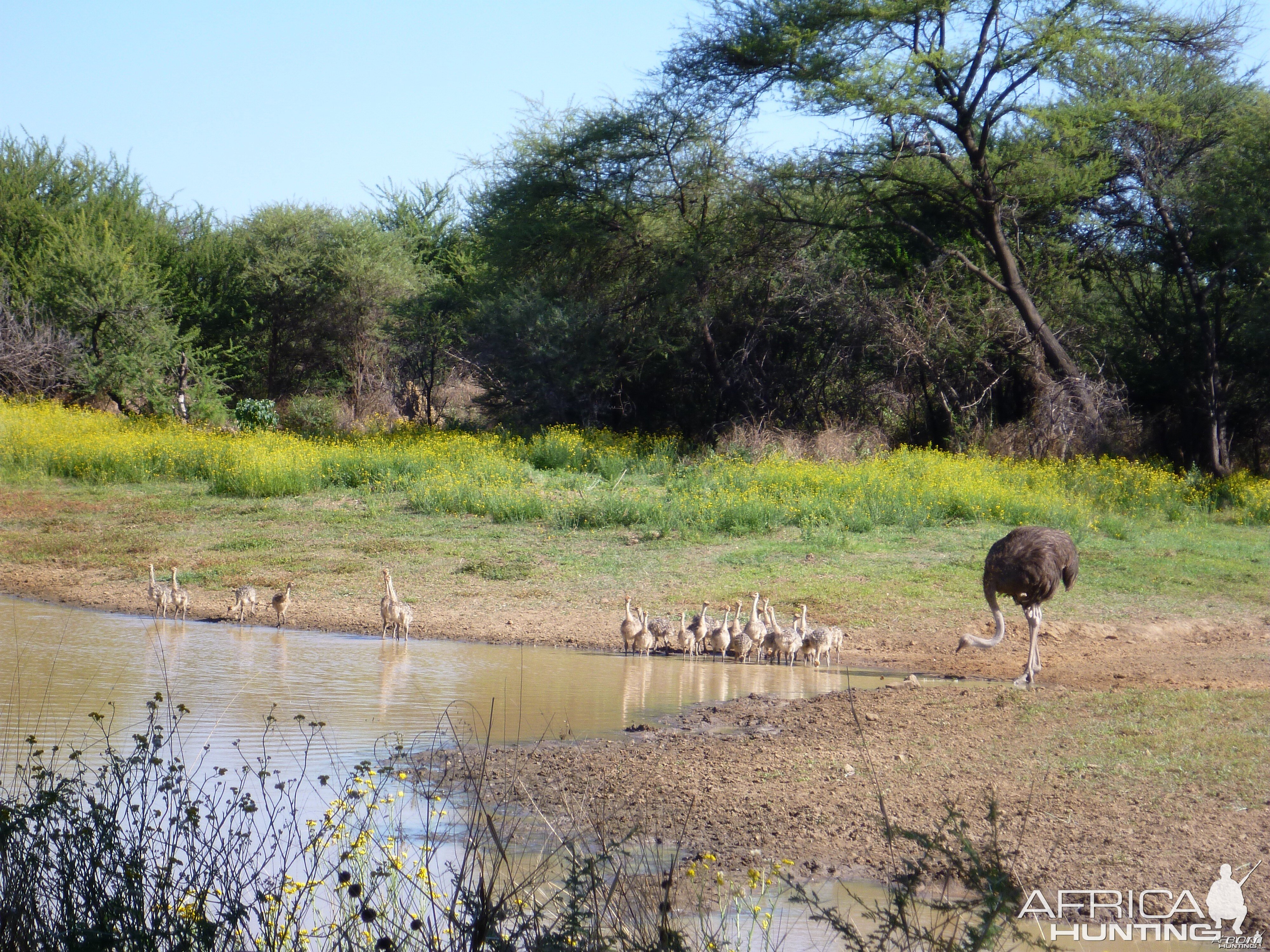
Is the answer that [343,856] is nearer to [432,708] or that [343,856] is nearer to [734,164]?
[432,708]

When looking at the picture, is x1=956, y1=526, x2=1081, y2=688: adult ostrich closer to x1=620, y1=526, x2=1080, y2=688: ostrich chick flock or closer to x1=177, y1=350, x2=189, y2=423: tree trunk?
x1=620, y1=526, x2=1080, y2=688: ostrich chick flock

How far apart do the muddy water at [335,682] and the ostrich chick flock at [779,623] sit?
0.21 m

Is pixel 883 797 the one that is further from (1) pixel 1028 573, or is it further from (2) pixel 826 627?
(2) pixel 826 627

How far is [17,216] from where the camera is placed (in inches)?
1401

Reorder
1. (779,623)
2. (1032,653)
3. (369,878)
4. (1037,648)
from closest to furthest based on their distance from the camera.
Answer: (369,878) → (1032,653) → (1037,648) → (779,623)

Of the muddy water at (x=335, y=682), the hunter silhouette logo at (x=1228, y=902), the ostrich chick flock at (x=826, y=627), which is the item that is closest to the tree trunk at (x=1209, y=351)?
the ostrich chick flock at (x=826, y=627)

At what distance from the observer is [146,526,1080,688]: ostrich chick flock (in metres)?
10.5

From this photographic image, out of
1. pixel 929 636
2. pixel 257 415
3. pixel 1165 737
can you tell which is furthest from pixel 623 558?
pixel 257 415

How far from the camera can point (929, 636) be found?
39.9 ft

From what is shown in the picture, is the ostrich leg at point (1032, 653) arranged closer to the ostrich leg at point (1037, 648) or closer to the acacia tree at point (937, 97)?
the ostrich leg at point (1037, 648)

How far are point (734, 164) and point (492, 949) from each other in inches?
979

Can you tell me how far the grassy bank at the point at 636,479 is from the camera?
17406 millimetres

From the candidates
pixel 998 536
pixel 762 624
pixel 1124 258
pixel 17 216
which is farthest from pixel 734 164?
pixel 17 216

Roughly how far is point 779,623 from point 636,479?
926cm
